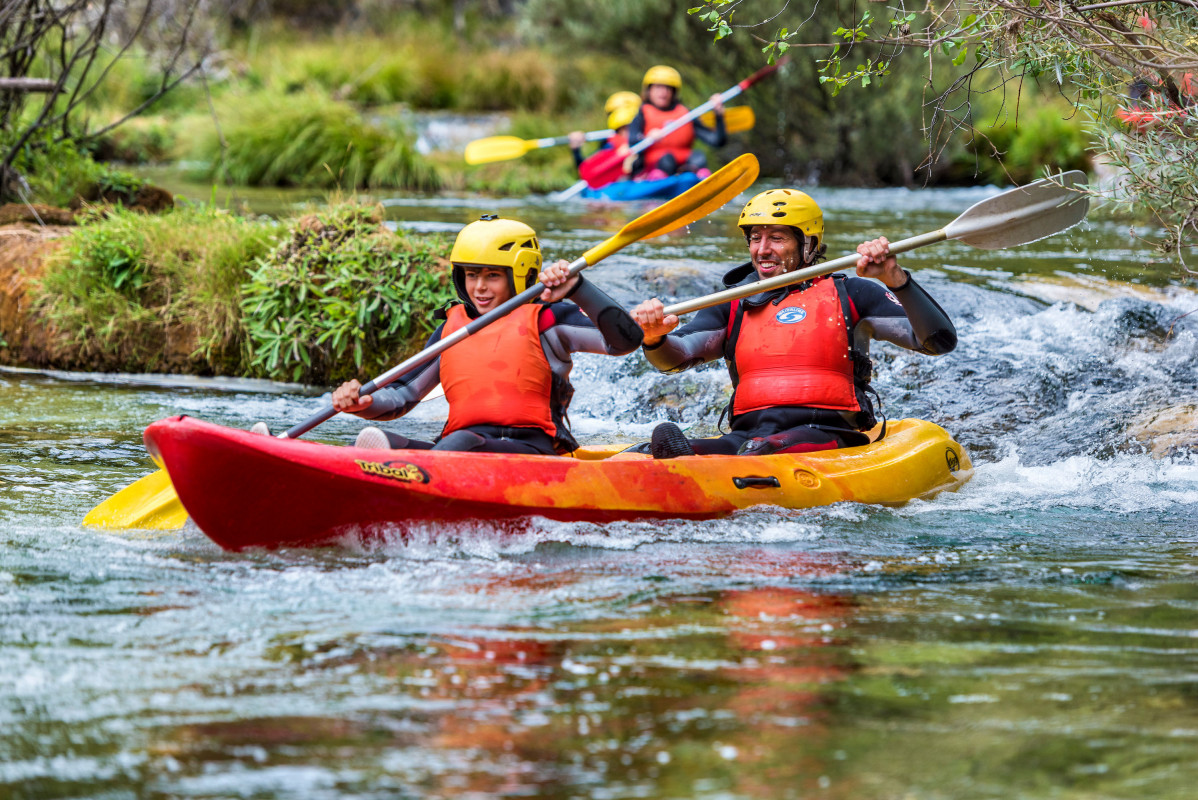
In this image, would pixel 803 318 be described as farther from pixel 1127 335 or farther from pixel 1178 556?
pixel 1127 335

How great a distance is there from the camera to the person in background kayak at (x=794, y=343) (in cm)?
448

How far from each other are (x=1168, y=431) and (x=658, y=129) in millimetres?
7407

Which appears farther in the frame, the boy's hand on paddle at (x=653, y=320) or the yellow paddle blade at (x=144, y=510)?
the boy's hand on paddle at (x=653, y=320)

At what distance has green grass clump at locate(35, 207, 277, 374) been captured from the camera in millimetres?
6996

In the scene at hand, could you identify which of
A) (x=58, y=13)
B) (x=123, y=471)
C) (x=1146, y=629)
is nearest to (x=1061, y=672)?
(x=1146, y=629)

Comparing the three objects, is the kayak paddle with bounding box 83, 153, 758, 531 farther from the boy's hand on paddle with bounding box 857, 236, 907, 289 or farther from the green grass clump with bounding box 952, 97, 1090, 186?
the green grass clump with bounding box 952, 97, 1090, 186

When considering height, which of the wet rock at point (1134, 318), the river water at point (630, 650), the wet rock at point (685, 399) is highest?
the wet rock at point (1134, 318)

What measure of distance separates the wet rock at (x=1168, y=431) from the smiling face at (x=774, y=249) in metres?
1.93

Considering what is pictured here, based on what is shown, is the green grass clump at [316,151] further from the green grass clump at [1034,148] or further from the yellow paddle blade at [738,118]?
the green grass clump at [1034,148]

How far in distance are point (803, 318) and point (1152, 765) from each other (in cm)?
245

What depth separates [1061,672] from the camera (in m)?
2.75

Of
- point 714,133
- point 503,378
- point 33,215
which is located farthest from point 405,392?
point 714,133

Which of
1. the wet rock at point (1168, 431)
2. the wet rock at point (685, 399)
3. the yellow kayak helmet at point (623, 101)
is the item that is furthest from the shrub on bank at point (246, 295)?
the yellow kayak helmet at point (623, 101)

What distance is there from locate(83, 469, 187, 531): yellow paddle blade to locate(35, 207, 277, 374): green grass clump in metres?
3.08
